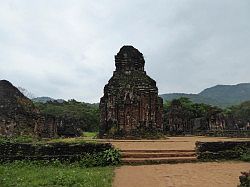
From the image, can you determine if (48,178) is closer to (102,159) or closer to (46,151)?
(102,159)

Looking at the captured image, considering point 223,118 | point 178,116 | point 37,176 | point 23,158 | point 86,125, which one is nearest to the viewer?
point 37,176

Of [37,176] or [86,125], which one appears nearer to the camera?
[37,176]

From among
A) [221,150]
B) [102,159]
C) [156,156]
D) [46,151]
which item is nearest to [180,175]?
[156,156]

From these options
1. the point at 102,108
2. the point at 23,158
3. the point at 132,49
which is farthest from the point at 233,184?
the point at 132,49

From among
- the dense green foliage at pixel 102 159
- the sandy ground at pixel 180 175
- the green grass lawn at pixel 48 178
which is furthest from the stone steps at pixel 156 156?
the green grass lawn at pixel 48 178

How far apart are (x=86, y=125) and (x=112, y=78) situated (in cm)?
2690

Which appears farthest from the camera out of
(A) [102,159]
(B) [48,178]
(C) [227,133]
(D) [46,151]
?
(C) [227,133]

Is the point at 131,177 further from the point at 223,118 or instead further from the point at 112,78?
the point at 223,118

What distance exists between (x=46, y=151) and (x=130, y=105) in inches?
415

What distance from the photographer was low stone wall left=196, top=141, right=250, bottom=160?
13.8 m

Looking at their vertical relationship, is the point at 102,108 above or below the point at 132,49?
below

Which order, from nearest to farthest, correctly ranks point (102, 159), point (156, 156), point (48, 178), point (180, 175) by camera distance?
1. point (48, 178)
2. point (180, 175)
3. point (102, 159)
4. point (156, 156)

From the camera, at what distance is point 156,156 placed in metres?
13.2

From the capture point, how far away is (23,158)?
12609mm
